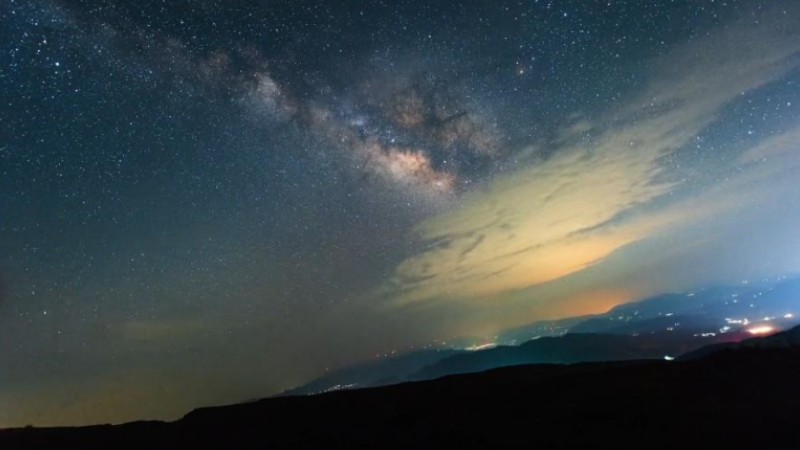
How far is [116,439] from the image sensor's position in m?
29.5

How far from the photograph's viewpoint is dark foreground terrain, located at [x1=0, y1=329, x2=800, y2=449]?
18.8 m

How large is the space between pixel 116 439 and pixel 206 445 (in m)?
8.48

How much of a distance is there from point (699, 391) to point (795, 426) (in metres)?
6.66

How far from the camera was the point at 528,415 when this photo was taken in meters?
23.5

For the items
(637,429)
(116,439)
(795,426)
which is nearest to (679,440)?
(637,429)

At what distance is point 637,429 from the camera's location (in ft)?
62.6

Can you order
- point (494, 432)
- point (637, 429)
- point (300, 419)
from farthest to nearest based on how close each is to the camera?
point (300, 419)
point (494, 432)
point (637, 429)

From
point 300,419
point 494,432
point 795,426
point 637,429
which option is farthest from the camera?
point 300,419

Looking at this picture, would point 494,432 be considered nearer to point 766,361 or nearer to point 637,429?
point 637,429

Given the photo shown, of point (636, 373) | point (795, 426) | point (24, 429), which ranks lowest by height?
point (795, 426)

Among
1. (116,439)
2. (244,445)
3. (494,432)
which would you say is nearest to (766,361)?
(494,432)

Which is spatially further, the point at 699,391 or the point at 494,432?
the point at 699,391

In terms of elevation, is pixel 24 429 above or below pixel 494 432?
above

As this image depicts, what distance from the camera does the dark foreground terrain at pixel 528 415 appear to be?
18766mm
